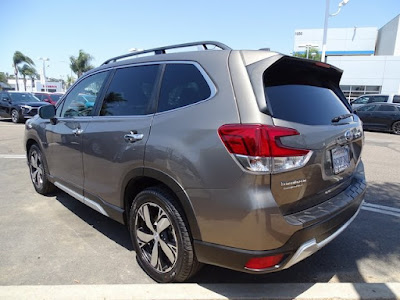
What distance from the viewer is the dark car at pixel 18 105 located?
15.7 m

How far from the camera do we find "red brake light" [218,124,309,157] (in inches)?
81.4

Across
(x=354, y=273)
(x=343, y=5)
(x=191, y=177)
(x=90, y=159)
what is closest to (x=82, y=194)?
(x=90, y=159)

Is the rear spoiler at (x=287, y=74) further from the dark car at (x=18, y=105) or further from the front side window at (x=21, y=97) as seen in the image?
the front side window at (x=21, y=97)

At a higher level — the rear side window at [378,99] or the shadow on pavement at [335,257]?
the rear side window at [378,99]

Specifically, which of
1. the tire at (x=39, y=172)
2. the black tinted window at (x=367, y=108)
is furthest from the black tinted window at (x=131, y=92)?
the black tinted window at (x=367, y=108)

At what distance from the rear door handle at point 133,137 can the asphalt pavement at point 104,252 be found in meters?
1.23

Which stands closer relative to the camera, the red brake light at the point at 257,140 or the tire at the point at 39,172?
the red brake light at the point at 257,140

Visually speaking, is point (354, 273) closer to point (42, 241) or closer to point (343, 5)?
point (42, 241)

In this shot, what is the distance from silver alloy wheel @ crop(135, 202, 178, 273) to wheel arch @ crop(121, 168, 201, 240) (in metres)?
0.19

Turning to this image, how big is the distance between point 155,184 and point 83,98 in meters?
1.76

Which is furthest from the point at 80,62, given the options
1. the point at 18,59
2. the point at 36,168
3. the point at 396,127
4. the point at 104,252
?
the point at 104,252

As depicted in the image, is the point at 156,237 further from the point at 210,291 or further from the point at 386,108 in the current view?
the point at 386,108

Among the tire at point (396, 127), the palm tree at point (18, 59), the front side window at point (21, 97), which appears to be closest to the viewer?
the tire at point (396, 127)

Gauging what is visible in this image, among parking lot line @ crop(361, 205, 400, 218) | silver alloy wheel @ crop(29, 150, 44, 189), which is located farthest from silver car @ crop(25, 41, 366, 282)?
silver alloy wheel @ crop(29, 150, 44, 189)
